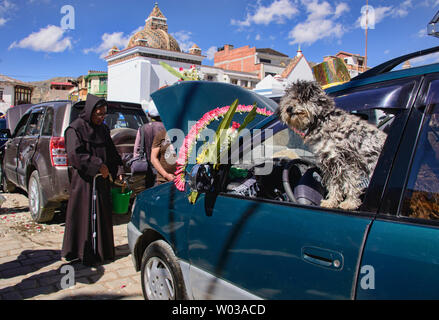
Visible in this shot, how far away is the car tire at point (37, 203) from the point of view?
554 cm

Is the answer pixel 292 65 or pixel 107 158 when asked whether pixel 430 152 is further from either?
pixel 292 65

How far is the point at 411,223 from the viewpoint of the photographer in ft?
4.88

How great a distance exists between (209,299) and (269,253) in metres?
0.70

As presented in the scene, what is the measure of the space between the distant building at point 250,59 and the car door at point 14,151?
36.9 metres

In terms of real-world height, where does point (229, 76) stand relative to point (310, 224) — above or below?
above

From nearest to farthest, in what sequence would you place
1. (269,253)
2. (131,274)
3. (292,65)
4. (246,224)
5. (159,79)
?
(269,253)
(246,224)
(131,274)
(292,65)
(159,79)

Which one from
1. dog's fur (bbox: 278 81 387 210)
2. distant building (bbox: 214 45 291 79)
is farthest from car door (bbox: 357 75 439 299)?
distant building (bbox: 214 45 291 79)

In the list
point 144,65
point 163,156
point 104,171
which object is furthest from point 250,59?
point 104,171

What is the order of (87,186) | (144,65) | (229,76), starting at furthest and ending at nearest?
(229,76) < (144,65) < (87,186)

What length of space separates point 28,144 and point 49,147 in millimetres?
1239

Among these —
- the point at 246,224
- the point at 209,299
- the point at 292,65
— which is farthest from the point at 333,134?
the point at 292,65

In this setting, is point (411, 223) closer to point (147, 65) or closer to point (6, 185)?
point (6, 185)

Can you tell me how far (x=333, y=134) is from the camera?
2156 millimetres

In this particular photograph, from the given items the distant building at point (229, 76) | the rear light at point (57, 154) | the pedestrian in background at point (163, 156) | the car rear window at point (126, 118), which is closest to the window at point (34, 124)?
the rear light at point (57, 154)
